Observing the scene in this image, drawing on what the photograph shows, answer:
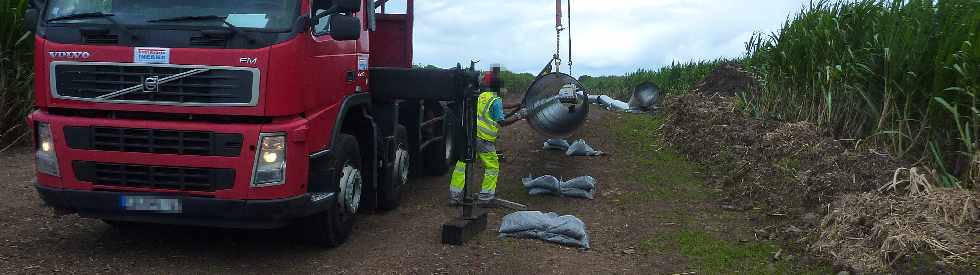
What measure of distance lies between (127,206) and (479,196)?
4.14m

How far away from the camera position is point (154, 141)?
6016 millimetres

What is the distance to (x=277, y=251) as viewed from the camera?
716 centimetres

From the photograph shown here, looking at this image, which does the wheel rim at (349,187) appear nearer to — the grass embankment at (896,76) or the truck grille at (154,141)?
the truck grille at (154,141)

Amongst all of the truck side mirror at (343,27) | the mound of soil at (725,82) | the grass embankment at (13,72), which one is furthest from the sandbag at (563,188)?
the mound of soil at (725,82)

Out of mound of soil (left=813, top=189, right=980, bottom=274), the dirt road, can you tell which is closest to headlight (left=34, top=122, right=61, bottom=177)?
the dirt road

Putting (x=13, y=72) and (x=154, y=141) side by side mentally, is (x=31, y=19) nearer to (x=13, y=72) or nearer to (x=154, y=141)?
(x=154, y=141)

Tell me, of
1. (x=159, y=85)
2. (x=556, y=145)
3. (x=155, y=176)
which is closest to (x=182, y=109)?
(x=159, y=85)

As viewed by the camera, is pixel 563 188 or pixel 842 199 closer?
pixel 842 199

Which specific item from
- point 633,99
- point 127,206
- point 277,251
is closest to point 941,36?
point 277,251

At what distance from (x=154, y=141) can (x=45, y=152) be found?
3.09ft

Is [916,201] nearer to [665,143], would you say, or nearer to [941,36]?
[941,36]

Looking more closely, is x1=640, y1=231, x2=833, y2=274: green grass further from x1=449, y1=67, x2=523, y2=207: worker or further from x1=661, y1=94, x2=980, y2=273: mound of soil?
x1=449, y1=67, x2=523, y2=207: worker

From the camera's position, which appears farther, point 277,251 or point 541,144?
point 541,144

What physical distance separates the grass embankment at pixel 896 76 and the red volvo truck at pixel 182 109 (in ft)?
17.7
